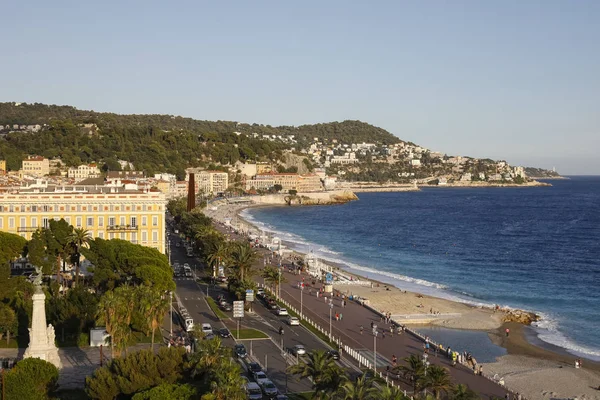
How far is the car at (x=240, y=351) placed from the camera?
31578 mm

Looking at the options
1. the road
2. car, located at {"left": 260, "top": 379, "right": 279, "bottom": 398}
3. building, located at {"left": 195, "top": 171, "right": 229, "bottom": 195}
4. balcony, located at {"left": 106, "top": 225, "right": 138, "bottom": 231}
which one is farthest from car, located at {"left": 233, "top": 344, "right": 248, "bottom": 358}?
building, located at {"left": 195, "top": 171, "right": 229, "bottom": 195}

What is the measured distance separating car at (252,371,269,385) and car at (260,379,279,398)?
0.38m

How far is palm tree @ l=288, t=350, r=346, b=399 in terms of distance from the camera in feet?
79.3

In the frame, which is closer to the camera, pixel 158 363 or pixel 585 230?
pixel 158 363

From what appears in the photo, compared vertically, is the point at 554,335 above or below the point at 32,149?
below

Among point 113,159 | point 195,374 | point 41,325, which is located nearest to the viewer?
point 195,374

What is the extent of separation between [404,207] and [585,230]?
66330 millimetres

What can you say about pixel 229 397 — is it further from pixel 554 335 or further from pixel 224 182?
pixel 224 182

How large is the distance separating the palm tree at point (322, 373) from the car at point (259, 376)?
179cm

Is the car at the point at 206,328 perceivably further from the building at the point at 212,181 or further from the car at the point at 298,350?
the building at the point at 212,181

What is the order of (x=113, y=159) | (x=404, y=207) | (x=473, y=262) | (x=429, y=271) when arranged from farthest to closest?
(x=404, y=207)
(x=113, y=159)
(x=473, y=262)
(x=429, y=271)

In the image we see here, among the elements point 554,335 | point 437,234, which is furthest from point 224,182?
point 554,335

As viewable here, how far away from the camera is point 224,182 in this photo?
626 feet

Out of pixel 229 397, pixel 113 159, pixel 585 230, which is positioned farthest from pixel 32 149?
pixel 229 397
